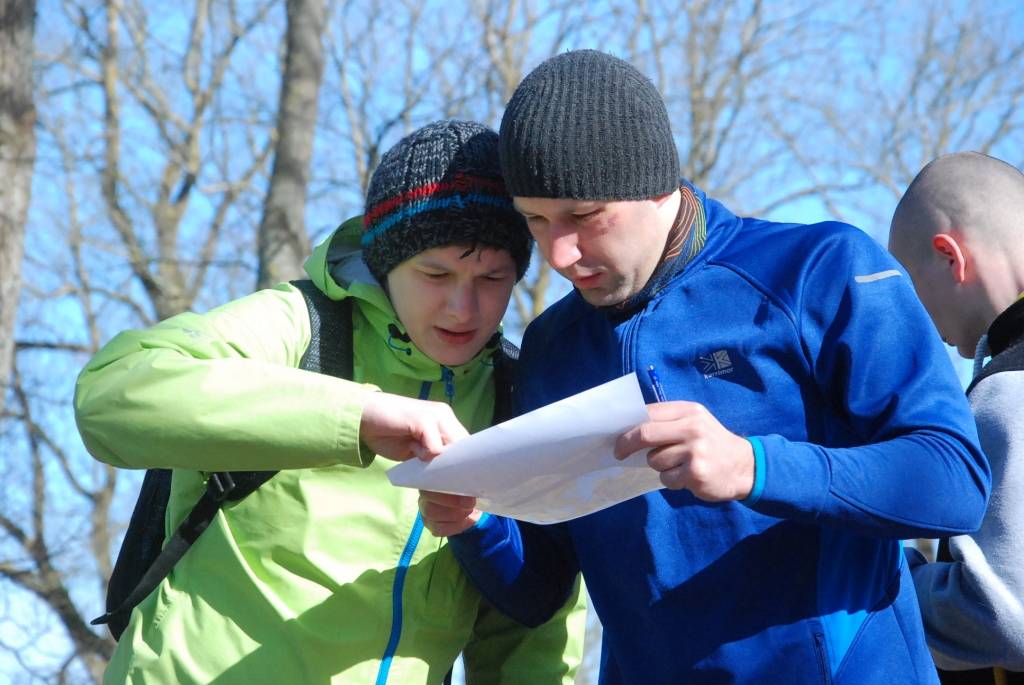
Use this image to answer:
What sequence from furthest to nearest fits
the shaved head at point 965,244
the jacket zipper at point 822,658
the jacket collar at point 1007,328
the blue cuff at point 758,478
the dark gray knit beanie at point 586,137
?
the shaved head at point 965,244 → the jacket collar at point 1007,328 → the dark gray knit beanie at point 586,137 → the jacket zipper at point 822,658 → the blue cuff at point 758,478

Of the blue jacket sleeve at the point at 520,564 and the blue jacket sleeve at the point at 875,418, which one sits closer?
the blue jacket sleeve at the point at 875,418

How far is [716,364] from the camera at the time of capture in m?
2.42

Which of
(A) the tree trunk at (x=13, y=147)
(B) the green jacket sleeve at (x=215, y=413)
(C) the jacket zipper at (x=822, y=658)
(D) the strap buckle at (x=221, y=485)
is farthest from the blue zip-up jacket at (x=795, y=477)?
(A) the tree trunk at (x=13, y=147)

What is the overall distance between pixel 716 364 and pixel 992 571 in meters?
0.89

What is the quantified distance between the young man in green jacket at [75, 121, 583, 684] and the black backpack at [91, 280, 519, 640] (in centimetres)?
2

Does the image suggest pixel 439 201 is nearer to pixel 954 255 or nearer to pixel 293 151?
pixel 954 255

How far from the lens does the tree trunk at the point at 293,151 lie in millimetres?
8234

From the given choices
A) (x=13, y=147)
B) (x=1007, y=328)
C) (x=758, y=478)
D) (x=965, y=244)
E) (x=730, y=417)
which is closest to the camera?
(x=758, y=478)

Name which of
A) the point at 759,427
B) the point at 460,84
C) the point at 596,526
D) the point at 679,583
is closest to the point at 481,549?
the point at 596,526

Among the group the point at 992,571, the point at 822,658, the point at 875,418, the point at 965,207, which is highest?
the point at 965,207

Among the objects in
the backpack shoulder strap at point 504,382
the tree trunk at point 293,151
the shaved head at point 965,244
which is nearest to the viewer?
the backpack shoulder strap at point 504,382

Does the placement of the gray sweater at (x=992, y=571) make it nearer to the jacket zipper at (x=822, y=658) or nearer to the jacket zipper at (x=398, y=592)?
the jacket zipper at (x=822, y=658)

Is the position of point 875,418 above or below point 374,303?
below

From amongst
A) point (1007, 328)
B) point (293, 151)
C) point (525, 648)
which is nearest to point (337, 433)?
point (525, 648)
